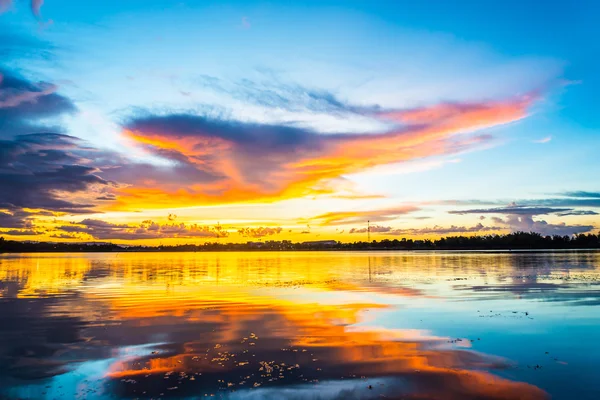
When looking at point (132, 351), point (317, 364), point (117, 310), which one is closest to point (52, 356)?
point (132, 351)

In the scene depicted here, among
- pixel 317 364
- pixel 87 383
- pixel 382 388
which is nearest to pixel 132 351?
pixel 87 383

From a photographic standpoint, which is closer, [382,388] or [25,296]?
[382,388]

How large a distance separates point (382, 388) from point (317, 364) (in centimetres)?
292

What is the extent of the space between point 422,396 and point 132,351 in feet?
34.4

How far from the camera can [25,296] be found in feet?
113

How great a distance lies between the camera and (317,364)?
14047 millimetres

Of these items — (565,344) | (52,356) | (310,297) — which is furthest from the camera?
(310,297)

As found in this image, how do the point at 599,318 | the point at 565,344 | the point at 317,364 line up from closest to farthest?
the point at 317,364 < the point at 565,344 < the point at 599,318

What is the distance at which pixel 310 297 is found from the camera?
109 feet

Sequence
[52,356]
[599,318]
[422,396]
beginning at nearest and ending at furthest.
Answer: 1. [422,396]
2. [52,356]
3. [599,318]

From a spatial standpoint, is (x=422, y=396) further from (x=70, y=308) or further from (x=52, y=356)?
(x=70, y=308)

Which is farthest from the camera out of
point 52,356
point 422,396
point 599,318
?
point 599,318

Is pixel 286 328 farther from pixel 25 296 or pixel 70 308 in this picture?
pixel 25 296

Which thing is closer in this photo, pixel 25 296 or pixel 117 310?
pixel 117 310
